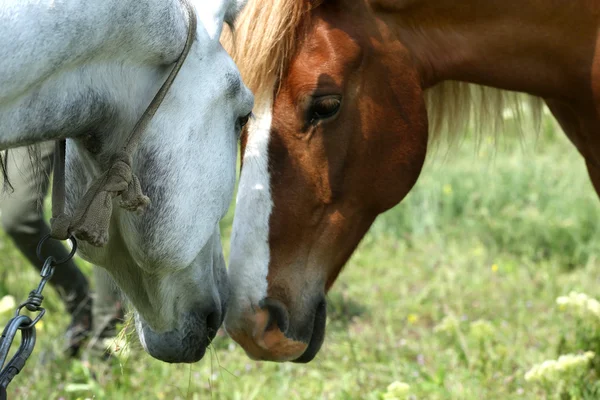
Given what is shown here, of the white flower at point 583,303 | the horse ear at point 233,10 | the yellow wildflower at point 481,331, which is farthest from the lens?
the yellow wildflower at point 481,331

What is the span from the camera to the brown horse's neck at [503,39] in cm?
231

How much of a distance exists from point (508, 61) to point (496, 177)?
332 cm

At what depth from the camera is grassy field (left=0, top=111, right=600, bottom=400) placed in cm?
296

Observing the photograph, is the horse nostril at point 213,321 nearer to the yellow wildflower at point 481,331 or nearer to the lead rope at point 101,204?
the lead rope at point 101,204

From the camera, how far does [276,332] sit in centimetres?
229

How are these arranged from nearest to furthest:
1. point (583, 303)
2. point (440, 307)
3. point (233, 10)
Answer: point (233, 10) < point (583, 303) < point (440, 307)

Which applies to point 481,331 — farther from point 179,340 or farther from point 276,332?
point 179,340

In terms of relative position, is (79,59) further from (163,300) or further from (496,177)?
(496,177)

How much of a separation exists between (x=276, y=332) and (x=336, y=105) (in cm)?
68

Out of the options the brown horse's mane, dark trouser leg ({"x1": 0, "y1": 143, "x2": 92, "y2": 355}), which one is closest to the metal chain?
dark trouser leg ({"x1": 0, "y1": 143, "x2": 92, "y2": 355})

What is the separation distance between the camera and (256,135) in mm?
2260

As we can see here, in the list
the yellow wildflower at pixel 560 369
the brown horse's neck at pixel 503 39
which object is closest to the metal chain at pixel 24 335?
the brown horse's neck at pixel 503 39

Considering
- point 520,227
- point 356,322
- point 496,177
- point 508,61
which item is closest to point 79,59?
point 508,61

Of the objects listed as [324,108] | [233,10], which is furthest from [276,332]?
[233,10]
